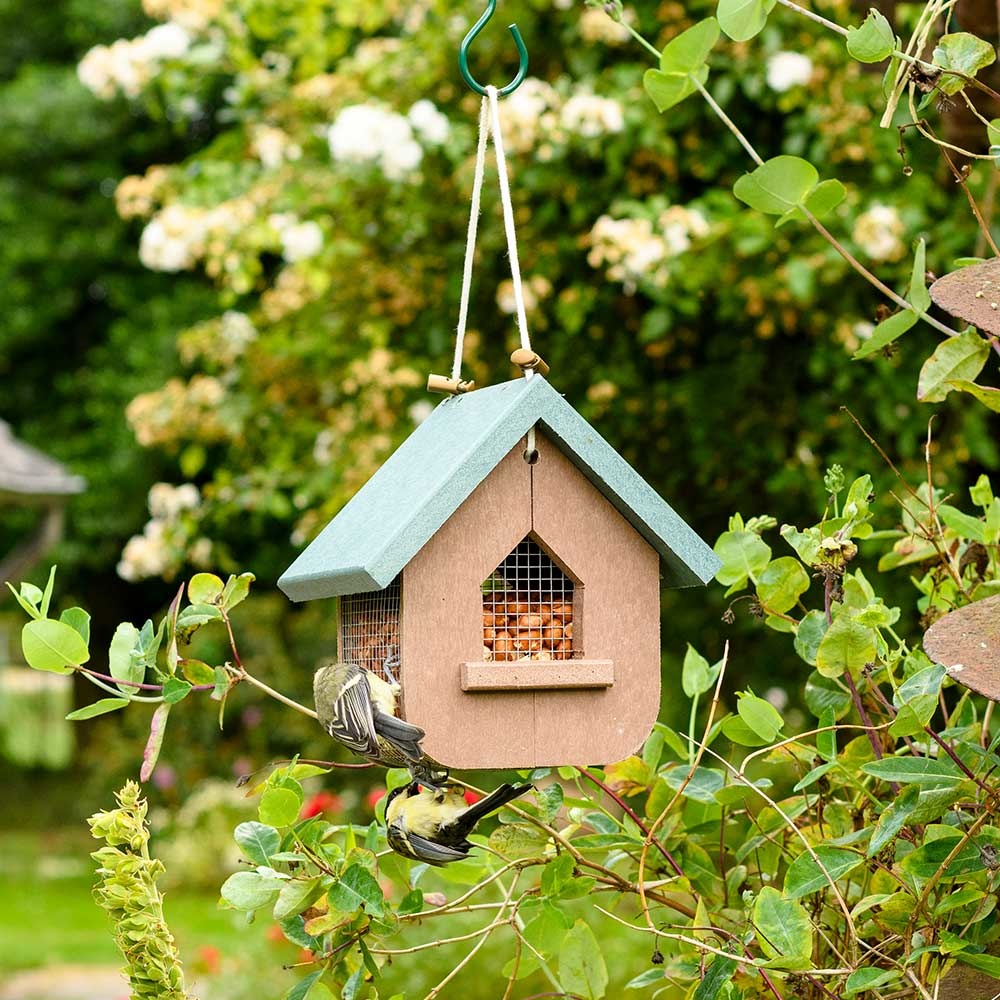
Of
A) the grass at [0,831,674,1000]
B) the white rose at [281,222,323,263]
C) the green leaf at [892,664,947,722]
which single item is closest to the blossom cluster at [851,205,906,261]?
the white rose at [281,222,323,263]

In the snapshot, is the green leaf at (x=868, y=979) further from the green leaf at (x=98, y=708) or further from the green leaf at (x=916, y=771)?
the green leaf at (x=98, y=708)

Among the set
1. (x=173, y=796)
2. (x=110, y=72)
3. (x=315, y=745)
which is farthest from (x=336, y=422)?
(x=173, y=796)

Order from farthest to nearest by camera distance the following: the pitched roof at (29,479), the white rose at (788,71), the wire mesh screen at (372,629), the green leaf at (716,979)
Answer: the pitched roof at (29,479) < the white rose at (788,71) < the wire mesh screen at (372,629) < the green leaf at (716,979)

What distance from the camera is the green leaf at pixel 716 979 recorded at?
137 centimetres

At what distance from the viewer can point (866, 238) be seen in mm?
3521

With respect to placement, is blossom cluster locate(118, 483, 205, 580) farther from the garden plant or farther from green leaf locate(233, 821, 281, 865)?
green leaf locate(233, 821, 281, 865)

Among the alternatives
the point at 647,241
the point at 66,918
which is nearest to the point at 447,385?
the point at 647,241

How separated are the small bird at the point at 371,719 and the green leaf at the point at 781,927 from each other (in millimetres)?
348

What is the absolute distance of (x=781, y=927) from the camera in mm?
1279

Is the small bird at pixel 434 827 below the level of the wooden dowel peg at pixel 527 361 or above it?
below

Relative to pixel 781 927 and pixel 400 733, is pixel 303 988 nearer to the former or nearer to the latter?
pixel 400 733

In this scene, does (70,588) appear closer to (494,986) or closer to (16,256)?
(16,256)

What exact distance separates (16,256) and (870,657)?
11180 millimetres

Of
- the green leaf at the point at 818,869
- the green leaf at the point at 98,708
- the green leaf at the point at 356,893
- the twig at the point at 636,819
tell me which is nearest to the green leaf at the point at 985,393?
the green leaf at the point at 818,869
